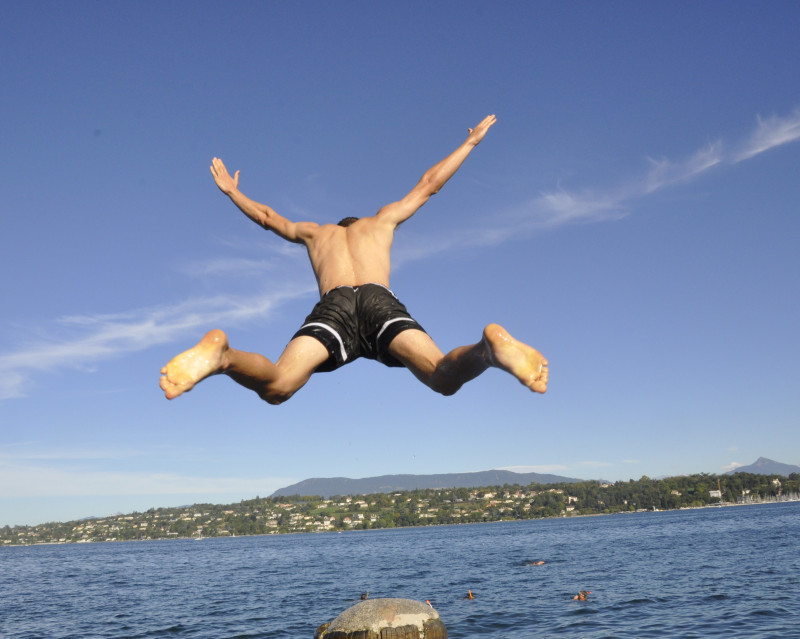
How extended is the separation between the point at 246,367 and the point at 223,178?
3.80m

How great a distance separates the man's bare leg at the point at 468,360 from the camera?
4.35 metres

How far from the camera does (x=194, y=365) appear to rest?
4.23 meters

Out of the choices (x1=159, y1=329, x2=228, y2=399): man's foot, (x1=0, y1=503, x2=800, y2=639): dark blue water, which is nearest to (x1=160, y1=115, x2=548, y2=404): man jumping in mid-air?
(x1=159, y1=329, x2=228, y2=399): man's foot

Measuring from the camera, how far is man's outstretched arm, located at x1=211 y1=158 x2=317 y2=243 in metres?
7.06

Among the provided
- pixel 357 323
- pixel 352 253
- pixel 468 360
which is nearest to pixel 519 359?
pixel 468 360

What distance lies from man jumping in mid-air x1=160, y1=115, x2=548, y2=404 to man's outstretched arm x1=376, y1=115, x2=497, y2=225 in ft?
0.03

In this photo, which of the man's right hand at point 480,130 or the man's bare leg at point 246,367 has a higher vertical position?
the man's right hand at point 480,130

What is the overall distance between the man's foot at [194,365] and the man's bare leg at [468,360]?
1644 mm

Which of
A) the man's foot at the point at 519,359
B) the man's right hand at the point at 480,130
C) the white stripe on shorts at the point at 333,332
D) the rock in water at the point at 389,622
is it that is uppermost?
the man's right hand at the point at 480,130

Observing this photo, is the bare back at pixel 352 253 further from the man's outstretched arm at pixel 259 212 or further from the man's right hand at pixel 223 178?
the man's right hand at pixel 223 178

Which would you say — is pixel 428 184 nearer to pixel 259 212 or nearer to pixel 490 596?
pixel 259 212

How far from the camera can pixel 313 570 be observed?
79.6 metres

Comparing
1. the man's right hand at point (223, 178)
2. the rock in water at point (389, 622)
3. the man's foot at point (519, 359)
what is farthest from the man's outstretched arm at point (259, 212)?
the rock in water at point (389, 622)

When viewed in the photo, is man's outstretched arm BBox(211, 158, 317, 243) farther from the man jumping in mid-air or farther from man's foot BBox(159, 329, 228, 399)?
man's foot BBox(159, 329, 228, 399)
